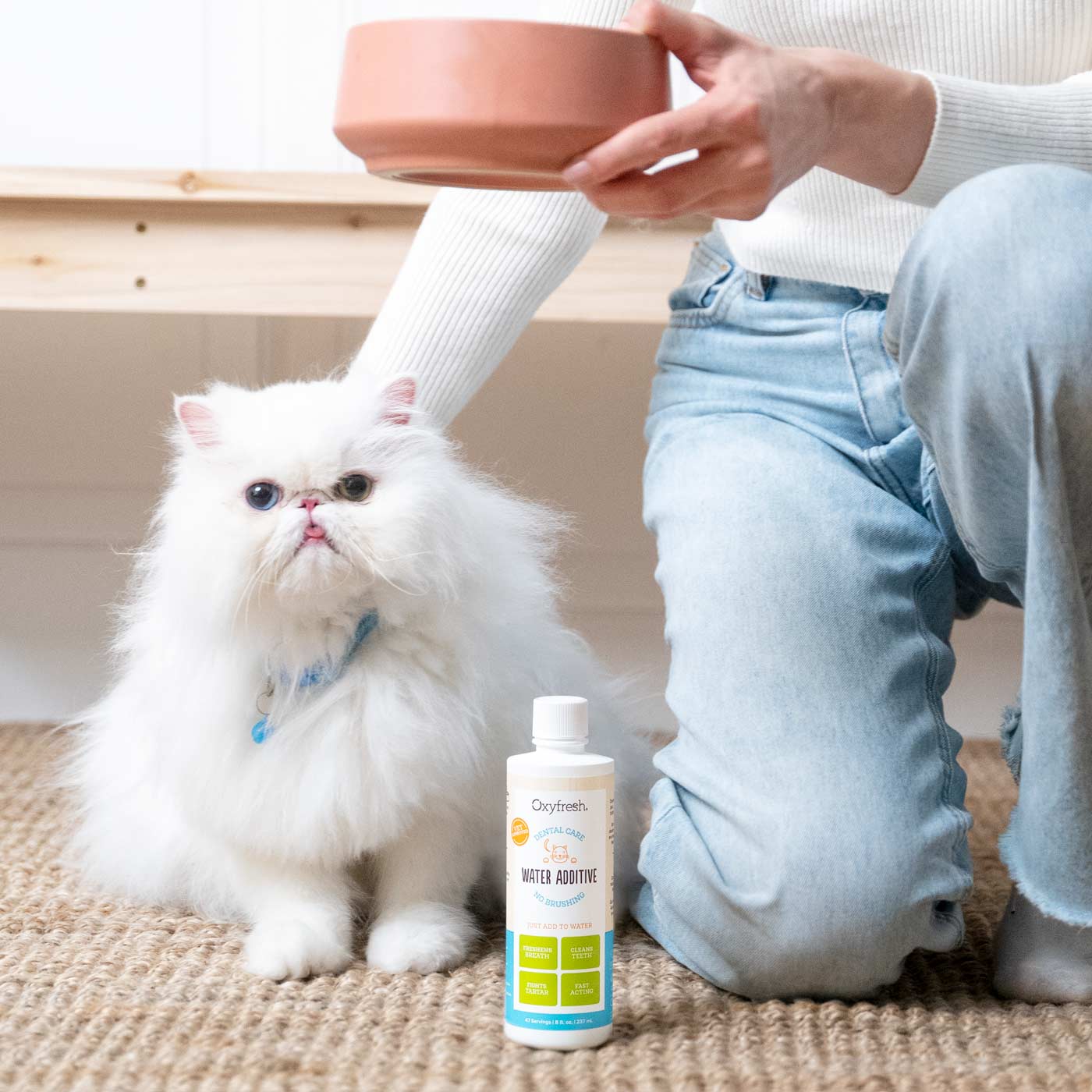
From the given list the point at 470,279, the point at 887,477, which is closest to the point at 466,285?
the point at 470,279

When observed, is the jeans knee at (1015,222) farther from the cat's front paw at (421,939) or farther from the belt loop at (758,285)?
the cat's front paw at (421,939)

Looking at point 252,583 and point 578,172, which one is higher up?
point 578,172

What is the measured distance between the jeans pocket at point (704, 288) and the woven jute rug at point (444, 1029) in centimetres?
57

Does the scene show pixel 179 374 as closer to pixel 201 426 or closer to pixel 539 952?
pixel 201 426

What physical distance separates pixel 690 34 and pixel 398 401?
38cm

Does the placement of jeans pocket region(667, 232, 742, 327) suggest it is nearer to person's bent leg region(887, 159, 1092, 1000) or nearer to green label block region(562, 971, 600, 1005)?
person's bent leg region(887, 159, 1092, 1000)

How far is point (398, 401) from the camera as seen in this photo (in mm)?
1063

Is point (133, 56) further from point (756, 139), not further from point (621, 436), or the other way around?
point (756, 139)

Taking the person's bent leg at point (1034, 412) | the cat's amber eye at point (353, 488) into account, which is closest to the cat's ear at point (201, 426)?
the cat's amber eye at point (353, 488)

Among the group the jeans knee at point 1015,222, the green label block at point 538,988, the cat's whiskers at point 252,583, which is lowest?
the green label block at point 538,988

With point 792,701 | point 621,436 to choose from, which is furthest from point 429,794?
point 621,436

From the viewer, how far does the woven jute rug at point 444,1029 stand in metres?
0.88

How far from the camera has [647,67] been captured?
816mm

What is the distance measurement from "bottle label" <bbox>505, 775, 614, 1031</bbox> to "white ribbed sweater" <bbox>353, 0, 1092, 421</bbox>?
43 centimetres
